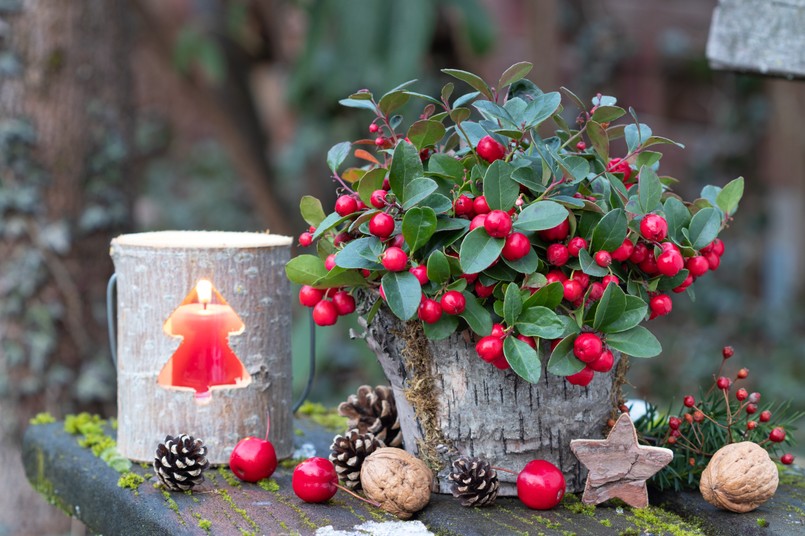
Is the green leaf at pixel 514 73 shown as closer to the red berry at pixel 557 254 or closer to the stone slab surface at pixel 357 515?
the red berry at pixel 557 254

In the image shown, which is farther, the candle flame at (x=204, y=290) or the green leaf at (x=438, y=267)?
the candle flame at (x=204, y=290)

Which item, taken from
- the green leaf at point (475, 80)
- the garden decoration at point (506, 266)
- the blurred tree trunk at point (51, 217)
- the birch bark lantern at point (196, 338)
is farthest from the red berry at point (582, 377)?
the blurred tree trunk at point (51, 217)

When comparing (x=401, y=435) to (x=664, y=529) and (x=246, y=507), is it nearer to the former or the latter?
(x=246, y=507)

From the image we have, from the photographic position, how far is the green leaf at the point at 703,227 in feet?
3.10

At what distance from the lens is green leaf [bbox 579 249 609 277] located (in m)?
0.86

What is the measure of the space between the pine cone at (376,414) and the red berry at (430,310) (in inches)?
10.1

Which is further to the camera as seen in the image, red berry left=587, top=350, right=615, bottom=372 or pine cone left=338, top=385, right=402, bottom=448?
pine cone left=338, top=385, right=402, bottom=448

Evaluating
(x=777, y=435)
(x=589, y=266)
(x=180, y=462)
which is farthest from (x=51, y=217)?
(x=777, y=435)

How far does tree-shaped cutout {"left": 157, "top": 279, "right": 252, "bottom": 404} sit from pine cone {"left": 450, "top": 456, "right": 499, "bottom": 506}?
326 millimetres

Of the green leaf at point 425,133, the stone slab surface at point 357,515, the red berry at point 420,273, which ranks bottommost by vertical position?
the stone slab surface at point 357,515

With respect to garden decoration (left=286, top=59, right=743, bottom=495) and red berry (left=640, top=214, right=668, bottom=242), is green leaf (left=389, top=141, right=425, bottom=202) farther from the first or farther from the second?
red berry (left=640, top=214, right=668, bottom=242)

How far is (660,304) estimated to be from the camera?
91 cm

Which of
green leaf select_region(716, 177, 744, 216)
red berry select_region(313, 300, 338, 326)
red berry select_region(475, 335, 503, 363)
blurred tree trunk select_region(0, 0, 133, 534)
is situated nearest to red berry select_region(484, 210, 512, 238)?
red berry select_region(475, 335, 503, 363)

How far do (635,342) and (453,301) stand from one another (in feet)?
0.62
